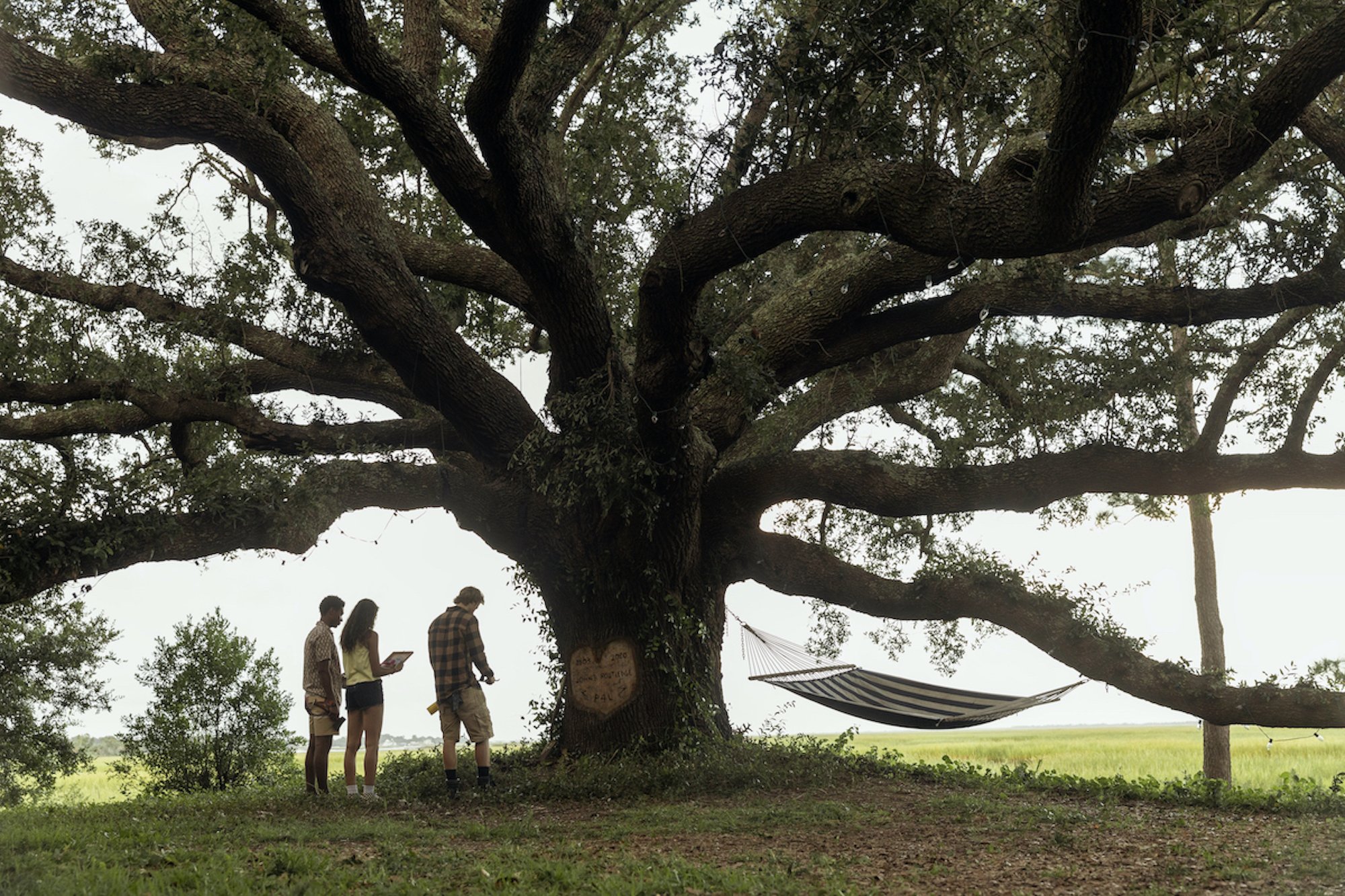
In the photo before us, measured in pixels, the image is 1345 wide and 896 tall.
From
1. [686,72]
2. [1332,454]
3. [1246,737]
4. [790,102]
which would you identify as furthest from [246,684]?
[1246,737]

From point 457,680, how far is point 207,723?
7004mm

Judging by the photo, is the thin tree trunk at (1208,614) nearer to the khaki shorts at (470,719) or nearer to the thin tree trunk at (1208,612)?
the thin tree trunk at (1208,612)

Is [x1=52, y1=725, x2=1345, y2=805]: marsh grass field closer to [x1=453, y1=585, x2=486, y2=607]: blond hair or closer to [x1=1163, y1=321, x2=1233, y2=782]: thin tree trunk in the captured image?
[x1=1163, y1=321, x2=1233, y2=782]: thin tree trunk

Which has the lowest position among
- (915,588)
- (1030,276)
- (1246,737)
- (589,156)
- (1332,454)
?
(1246,737)

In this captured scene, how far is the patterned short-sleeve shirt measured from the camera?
7719 mm

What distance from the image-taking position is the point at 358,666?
24.9 feet

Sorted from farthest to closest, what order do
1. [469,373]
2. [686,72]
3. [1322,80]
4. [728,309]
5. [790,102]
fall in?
[686,72] < [728,309] < [469,373] < [790,102] < [1322,80]

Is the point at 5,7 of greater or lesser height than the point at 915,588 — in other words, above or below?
above

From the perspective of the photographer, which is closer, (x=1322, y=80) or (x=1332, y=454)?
(x=1322, y=80)

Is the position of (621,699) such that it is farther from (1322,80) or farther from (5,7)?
(5,7)

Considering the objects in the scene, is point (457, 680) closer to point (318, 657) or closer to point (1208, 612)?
point (318, 657)

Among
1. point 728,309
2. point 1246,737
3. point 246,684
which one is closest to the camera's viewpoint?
point 728,309

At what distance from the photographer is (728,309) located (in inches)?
403

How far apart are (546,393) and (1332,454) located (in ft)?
21.4
